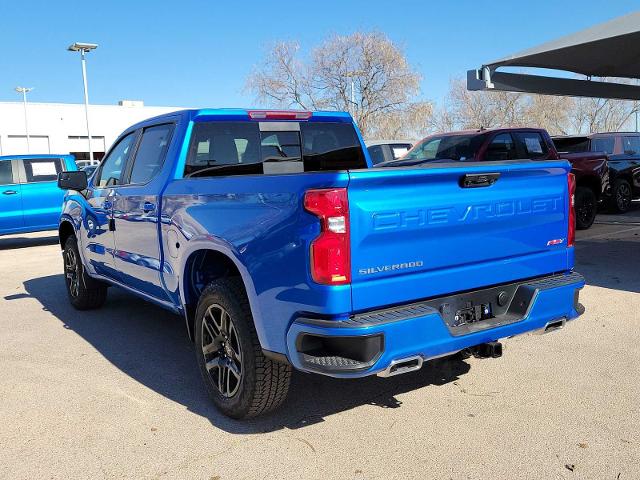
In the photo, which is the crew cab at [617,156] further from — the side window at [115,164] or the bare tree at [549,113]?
the bare tree at [549,113]

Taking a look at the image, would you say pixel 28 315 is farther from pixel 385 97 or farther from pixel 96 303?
pixel 385 97

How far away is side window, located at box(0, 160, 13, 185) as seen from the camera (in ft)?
40.5

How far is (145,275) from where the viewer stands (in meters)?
4.64

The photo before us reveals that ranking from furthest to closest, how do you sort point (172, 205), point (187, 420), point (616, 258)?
point (616, 258) → point (172, 205) → point (187, 420)

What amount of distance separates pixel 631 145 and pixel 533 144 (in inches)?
204

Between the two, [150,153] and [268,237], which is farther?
[150,153]

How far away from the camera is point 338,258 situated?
283cm

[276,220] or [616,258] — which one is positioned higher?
[276,220]

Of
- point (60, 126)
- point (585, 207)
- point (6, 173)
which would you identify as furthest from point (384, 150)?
point (60, 126)

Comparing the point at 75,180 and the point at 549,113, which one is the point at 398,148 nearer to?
the point at 75,180

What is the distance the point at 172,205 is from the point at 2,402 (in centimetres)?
178

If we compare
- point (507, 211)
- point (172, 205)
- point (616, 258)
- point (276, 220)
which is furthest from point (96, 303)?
point (616, 258)

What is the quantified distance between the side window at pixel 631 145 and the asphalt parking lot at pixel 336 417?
32.7ft

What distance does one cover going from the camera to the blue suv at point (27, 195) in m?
12.2
